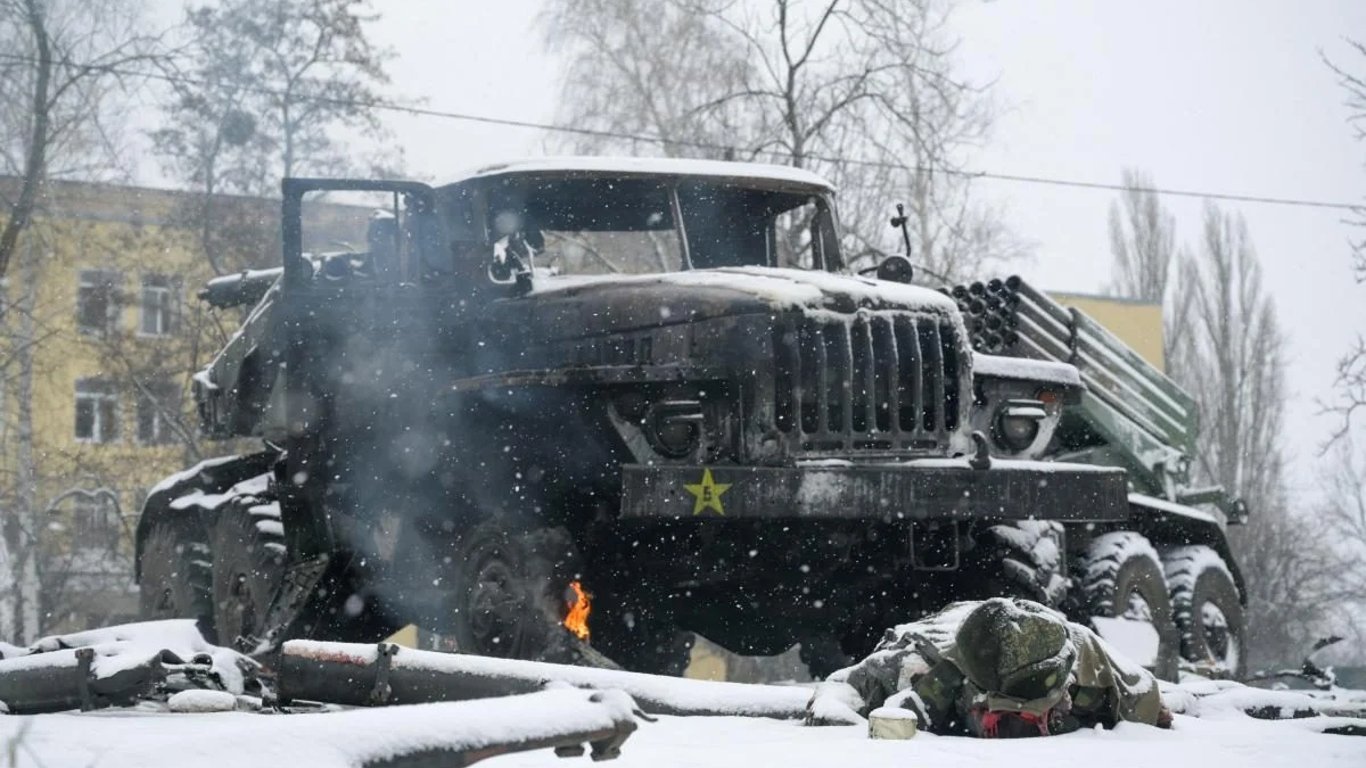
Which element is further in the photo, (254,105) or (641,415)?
(254,105)

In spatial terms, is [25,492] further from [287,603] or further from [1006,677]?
[1006,677]

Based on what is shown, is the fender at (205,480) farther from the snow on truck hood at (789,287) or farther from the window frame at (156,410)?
the window frame at (156,410)

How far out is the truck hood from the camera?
324 inches

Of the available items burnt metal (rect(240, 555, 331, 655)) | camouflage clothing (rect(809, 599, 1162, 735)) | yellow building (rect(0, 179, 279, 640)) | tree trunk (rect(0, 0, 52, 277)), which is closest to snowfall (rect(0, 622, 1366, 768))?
camouflage clothing (rect(809, 599, 1162, 735))

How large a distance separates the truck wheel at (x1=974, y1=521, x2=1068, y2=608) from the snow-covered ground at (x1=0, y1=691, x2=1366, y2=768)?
7.14ft

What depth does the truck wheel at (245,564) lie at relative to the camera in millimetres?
10562

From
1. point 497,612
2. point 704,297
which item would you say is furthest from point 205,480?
point 704,297

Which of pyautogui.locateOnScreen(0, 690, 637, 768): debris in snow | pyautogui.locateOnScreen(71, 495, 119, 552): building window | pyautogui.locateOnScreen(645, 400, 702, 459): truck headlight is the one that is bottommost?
pyautogui.locateOnScreen(71, 495, 119, 552): building window

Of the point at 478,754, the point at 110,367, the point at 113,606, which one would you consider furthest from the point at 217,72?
the point at 478,754

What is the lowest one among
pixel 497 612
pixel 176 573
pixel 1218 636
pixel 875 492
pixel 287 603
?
pixel 1218 636

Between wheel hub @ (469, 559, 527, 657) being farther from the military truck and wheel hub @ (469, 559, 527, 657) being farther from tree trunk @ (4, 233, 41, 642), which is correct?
tree trunk @ (4, 233, 41, 642)

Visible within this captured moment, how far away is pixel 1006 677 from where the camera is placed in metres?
5.67

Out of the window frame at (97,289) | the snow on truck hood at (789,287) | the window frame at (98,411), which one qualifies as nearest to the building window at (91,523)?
the window frame at (98,411)

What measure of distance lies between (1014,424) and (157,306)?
2015cm
